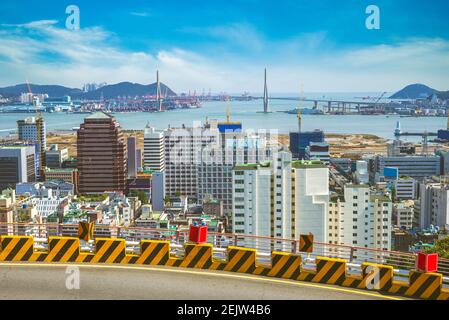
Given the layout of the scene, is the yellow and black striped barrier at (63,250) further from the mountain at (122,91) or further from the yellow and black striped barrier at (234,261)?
the mountain at (122,91)

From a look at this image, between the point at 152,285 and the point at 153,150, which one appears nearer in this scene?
the point at 152,285

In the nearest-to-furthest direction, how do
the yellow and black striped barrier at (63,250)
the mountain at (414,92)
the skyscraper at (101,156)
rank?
the yellow and black striped barrier at (63,250) → the skyscraper at (101,156) → the mountain at (414,92)

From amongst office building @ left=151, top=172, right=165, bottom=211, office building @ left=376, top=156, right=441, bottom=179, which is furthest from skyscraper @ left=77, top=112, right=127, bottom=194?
office building @ left=376, top=156, right=441, bottom=179

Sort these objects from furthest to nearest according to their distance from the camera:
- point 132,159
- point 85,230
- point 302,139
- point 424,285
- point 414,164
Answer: point 302,139, point 132,159, point 414,164, point 85,230, point 424,285

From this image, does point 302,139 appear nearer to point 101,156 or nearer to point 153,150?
point 153,150

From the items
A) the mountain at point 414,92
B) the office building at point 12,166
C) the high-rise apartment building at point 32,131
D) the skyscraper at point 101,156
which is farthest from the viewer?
the mountain at point 414,92

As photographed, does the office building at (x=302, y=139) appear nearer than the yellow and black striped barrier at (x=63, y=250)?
No

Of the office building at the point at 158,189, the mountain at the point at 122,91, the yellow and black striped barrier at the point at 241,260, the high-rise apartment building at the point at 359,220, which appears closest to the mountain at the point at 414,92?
the mountain at the point at 122,91

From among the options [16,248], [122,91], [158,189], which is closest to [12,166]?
[158,189]
